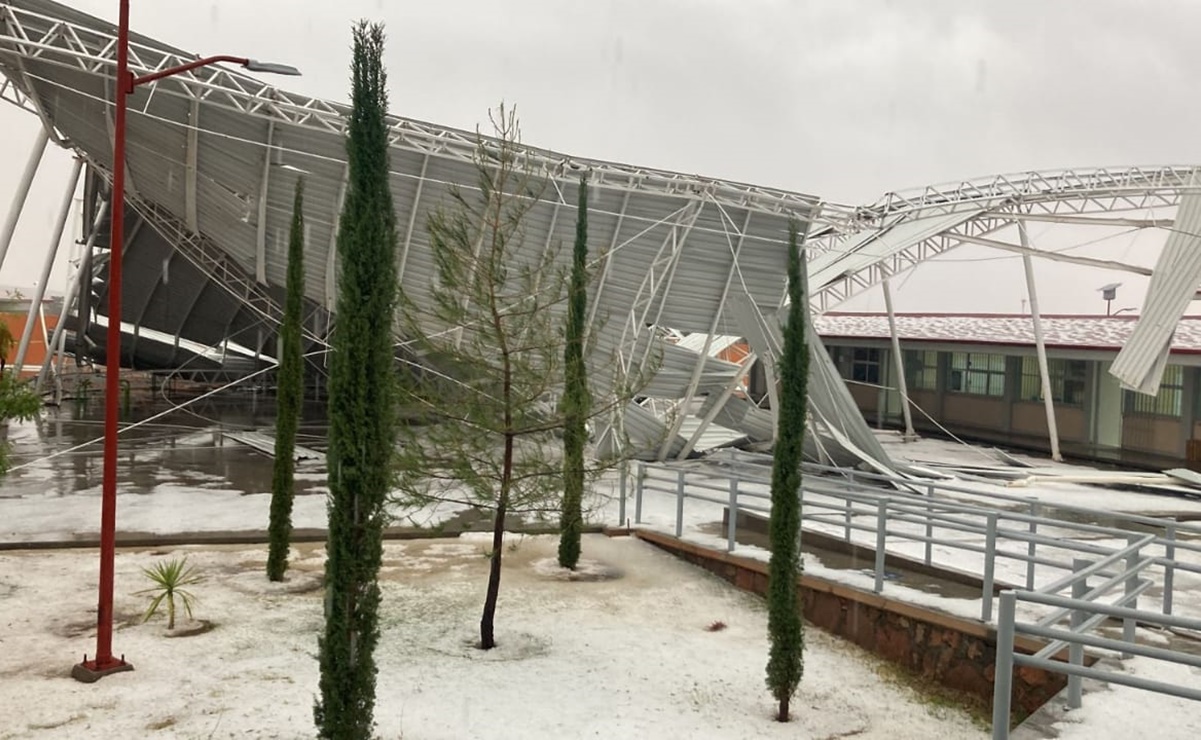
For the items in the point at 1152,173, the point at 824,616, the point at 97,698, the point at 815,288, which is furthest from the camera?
the point at 1152,173

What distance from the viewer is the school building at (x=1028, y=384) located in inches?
1040

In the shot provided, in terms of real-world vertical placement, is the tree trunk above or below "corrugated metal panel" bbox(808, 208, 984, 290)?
below

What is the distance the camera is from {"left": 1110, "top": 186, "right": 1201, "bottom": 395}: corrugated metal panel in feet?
75.8

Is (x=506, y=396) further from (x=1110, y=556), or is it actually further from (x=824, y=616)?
(x=1110, y=556)

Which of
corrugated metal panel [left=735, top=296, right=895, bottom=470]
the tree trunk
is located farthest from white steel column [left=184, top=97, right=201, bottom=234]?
the tree trunk

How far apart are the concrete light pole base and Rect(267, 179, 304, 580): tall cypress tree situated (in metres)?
3.12

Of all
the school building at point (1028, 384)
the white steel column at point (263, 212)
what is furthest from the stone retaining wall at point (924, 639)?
the school building at point (1028, 384)

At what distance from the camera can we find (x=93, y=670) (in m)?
8.62

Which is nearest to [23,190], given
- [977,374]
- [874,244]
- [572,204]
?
[572,204]

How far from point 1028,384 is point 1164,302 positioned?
7667 mm

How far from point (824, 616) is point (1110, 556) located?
12.0 ft

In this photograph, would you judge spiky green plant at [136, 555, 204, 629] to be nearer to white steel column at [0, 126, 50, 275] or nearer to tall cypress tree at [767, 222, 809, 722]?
tall cypress tree at [767, 222, 809, 722]

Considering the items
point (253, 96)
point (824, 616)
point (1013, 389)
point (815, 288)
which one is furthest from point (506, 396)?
point (1013, 389)

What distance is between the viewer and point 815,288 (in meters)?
23.0
